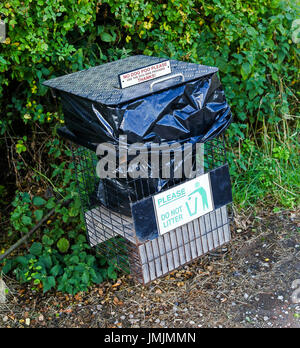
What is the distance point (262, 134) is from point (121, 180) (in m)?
2.07

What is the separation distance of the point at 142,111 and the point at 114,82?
0.32 meters

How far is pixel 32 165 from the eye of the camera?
12.6 ft

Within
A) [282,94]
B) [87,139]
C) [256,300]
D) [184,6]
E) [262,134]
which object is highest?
[184,6]

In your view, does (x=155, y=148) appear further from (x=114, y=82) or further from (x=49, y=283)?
(x=49, y=283)

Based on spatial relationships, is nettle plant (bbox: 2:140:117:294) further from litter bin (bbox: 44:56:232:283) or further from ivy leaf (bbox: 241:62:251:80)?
ivy leaf (bbox: 241:62:251:80)

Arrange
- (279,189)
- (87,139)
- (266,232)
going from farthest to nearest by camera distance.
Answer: (279,189)
(266,232)
(87,139)

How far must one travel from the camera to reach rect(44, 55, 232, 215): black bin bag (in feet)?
7.33

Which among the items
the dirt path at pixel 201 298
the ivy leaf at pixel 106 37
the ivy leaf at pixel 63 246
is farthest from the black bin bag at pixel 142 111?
the ivy leaf at pixel 63 246

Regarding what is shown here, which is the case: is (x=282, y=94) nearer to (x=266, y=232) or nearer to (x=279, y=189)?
(x=279, y=189)

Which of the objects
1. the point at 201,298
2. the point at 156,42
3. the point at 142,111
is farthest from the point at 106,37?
the point at 201,298

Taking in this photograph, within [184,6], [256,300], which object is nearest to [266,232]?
[256,300]

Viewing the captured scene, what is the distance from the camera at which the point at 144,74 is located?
2354 mm

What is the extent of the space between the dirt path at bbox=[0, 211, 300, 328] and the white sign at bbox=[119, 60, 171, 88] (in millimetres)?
1488
